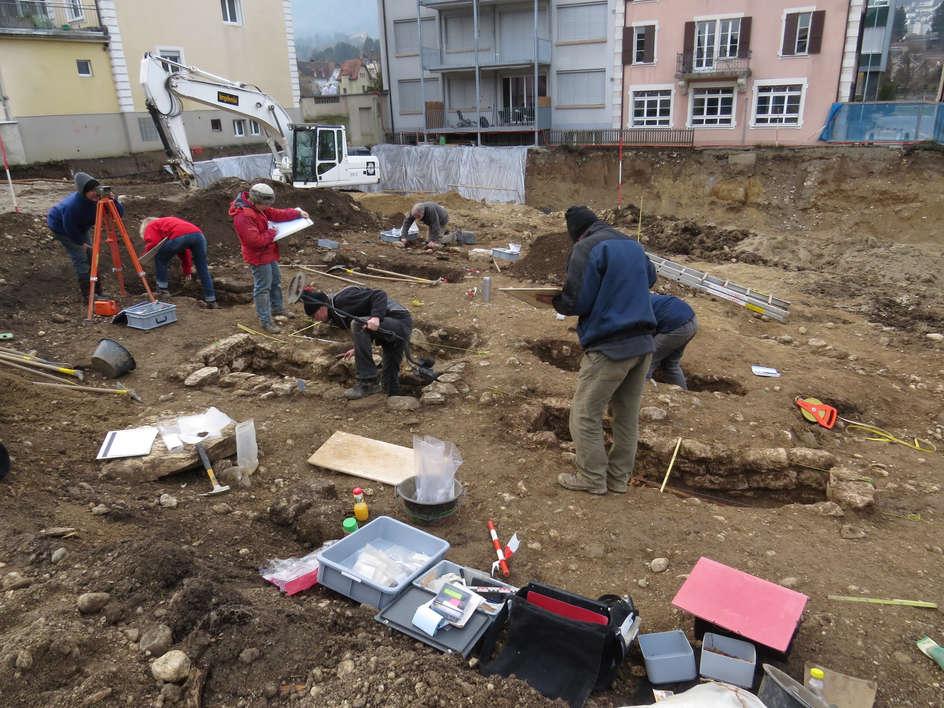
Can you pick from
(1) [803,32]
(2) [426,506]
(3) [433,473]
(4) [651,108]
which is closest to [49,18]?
(4) [651,108]

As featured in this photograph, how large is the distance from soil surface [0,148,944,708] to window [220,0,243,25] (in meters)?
18.2

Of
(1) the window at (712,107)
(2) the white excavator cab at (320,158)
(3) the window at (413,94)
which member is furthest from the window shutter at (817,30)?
(2) the white excavator cab at (320,158)

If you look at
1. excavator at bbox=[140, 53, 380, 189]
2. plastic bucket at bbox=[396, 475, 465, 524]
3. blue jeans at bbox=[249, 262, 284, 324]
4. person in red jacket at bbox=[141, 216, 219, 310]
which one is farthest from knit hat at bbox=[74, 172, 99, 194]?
plastic bucket at bbox=[396, 475, 465, 524]

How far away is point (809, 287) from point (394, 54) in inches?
877

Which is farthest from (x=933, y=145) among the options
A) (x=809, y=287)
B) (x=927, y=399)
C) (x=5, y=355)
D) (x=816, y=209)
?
(x=5, y=355)

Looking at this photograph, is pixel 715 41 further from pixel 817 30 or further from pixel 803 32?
pixel 817 30

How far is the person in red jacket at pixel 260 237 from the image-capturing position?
7500 mm

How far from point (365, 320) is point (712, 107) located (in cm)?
2068

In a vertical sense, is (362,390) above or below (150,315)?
below

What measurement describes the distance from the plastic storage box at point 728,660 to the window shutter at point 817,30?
22485 millimetres

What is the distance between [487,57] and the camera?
2547cm

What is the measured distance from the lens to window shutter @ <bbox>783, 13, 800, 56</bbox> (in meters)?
20.3

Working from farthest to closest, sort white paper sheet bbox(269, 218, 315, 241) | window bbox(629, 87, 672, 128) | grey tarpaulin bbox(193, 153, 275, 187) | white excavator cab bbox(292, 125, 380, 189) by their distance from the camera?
1. window bbox(629, 87, 672, 128)
2. grey tarpaulin bbox(193, 153, 275, 187)
3. white excavator cab bbox(292, 125, 380, 189)
4. white paper sheet bbox(269, 218, 315, 241)

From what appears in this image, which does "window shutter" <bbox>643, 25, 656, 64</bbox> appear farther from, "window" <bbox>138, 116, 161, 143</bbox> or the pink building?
"window" <bbox>138, 116, 161, 143</bbox>
